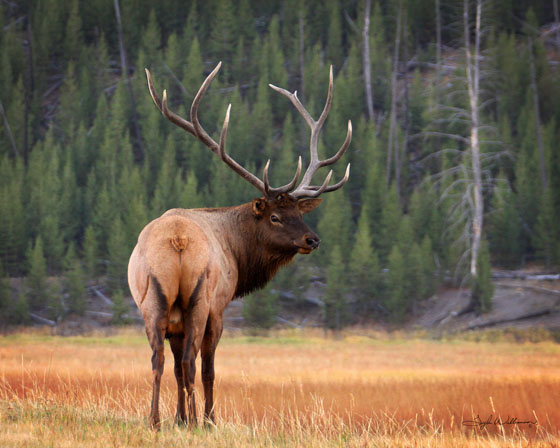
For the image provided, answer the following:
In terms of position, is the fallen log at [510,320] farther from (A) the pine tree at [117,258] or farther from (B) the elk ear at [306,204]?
(B) the elk ear at [306,204]

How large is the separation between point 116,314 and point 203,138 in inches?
816

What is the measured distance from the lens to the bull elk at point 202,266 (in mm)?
6652


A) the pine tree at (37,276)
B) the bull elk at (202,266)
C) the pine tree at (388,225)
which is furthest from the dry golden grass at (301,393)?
the pine tree at (388,225)

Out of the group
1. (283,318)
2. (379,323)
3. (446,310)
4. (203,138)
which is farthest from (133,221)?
(203,138)

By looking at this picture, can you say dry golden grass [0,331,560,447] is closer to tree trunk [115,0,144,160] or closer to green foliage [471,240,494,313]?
green foliage [471,240,494,313]

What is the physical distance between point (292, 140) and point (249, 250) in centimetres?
2840

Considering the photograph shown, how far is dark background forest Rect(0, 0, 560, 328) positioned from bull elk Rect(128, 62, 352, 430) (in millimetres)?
18858

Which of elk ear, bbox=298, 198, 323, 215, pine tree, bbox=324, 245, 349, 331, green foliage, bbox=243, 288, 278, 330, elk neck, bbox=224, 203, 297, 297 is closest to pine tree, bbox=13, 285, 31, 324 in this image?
green foliage, bbox=243, 288, 278, 330

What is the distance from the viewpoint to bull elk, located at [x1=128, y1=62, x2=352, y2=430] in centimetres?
665

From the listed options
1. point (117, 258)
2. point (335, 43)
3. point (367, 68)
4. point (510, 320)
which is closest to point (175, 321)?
point (510, 320)

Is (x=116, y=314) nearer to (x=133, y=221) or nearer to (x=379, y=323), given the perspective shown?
(x=133, y=221)

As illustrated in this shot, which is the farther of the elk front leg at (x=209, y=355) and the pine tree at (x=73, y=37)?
the pine tree at (x=73, y=37)

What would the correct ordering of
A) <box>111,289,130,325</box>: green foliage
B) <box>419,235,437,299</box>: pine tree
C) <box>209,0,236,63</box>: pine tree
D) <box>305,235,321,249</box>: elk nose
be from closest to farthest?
<box>305,235,321,249</box>: elk nose < <box>111,289,130,325</box>: green foliage < <box>419,235,437,299</box>: pine tree < <box>209,0,236,63</box>: pine tree

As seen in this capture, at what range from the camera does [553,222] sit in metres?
29.9
